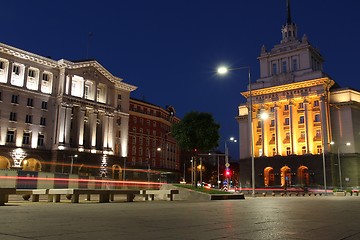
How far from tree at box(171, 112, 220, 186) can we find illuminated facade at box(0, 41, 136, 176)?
33.7 metres

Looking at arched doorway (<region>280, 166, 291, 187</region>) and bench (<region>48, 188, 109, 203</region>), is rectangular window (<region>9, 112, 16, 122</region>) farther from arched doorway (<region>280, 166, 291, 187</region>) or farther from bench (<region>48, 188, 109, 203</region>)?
arched doorway (<region>280, 166, 291, 187</region>)

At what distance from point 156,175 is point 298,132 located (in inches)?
1418

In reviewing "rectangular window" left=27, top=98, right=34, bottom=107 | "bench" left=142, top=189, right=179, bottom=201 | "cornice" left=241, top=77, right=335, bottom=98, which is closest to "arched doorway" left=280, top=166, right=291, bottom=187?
"cornice" left=241, top=77, right=335, bottom=98

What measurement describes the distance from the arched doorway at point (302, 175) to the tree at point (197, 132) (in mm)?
44630

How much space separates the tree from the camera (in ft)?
131

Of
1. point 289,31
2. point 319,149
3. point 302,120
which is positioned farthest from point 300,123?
point 289,31

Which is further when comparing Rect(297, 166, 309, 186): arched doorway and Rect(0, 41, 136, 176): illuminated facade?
Rect(297, 166, 309, 186): arched doorway

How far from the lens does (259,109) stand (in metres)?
88.8

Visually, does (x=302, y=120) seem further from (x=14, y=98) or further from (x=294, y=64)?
(x=14, y=98)

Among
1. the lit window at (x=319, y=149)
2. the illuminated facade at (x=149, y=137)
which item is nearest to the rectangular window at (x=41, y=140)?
the illuminated facade at (x=149, y=137)

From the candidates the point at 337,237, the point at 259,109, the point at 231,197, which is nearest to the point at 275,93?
the point at 259,109

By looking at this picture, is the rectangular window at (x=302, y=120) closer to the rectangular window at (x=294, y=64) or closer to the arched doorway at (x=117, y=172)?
the rectangular window at (x=294, y=64)

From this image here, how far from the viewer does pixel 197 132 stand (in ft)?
131

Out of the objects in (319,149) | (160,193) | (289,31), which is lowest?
(160,193)
